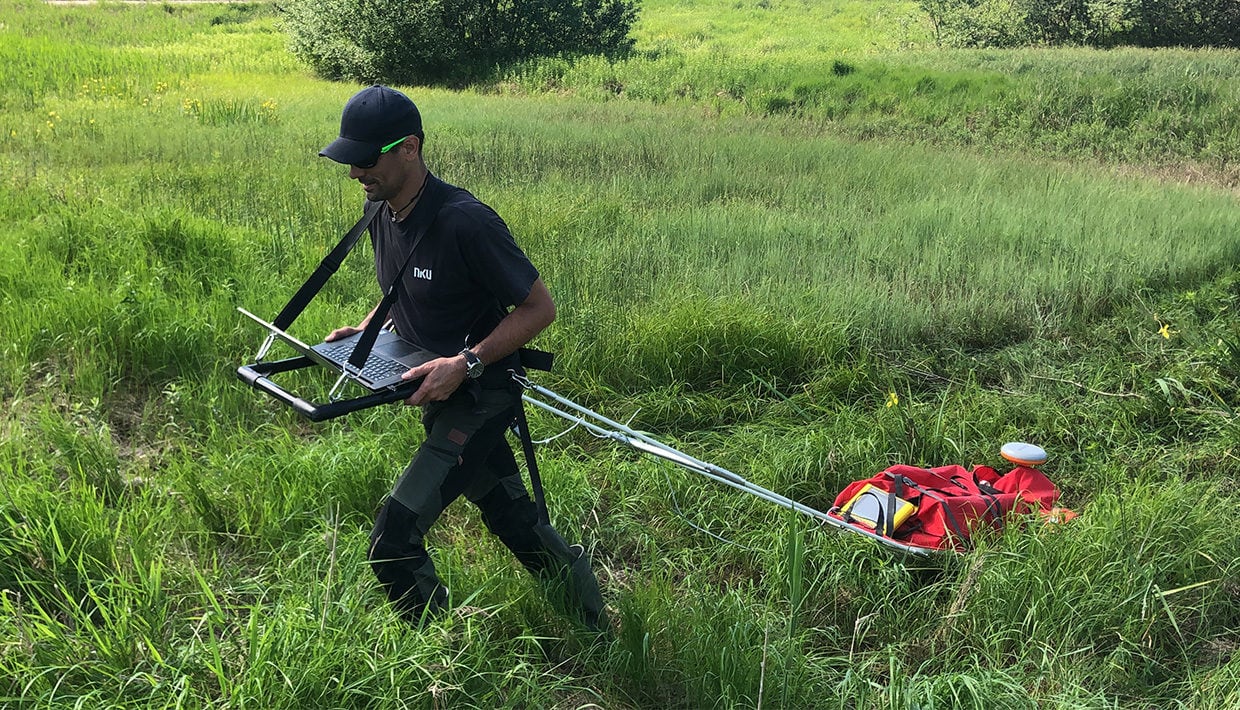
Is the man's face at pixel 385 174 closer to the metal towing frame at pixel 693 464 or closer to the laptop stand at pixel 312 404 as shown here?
the laptop stand at pixel 312 404

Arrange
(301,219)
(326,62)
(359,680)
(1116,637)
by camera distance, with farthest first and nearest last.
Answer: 1. (326,62)
2. (301,219)
3. (1116,637)
4. (359,680)

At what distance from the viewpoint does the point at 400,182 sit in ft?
7.95

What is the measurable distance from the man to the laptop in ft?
0.17

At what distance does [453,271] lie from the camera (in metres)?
2.44

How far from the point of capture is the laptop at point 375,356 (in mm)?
2266

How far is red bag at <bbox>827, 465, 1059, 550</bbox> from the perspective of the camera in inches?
132

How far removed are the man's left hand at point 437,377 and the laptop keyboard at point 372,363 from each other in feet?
0.35

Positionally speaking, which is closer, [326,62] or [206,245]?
[206,245]

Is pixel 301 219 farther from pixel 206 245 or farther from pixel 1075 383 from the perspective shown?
pixel 1075 383

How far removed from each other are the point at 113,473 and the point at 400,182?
7.01 ft

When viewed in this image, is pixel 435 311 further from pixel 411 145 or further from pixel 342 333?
pixel 411 145

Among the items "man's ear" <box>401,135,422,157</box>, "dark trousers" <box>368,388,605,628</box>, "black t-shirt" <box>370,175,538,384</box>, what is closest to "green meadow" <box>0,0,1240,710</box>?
"dark trousers" <box>368,388,605,628</box>

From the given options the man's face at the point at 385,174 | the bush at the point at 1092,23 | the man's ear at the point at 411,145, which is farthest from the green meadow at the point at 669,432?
the bush at the point at 1092,23

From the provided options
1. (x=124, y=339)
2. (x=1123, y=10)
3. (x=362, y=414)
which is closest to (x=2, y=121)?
(x=124, y=339)
